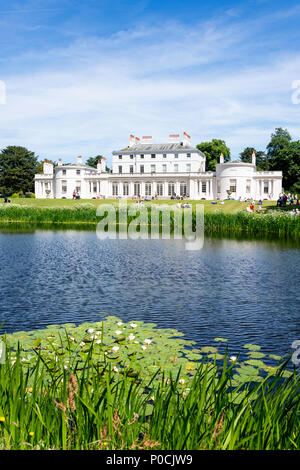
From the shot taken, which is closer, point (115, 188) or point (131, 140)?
point (115, 188)

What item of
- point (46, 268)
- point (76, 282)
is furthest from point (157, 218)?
point (76, 282)

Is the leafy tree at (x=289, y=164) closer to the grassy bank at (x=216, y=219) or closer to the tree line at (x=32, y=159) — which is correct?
the tree line at (x=32, y=159)

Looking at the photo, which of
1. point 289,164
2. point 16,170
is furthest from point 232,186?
point 16,170

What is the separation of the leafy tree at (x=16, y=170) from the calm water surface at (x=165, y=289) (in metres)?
72.7

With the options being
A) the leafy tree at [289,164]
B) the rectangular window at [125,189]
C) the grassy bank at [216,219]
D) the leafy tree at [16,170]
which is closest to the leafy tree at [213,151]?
the leafy tree at [289,164]

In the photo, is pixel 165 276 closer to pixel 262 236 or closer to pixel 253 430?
pixel 253 430

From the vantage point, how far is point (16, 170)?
312 feet

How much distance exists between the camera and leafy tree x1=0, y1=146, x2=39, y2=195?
95.2 metres

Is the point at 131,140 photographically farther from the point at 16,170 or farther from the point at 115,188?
the point at 16,170

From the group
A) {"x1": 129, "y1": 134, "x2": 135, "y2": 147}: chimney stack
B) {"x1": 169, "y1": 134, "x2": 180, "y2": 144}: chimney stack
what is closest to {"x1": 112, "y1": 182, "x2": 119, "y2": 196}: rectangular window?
{"x1": 129, "y1": 134, "x2": 135, "y2": 147}: chimney stack

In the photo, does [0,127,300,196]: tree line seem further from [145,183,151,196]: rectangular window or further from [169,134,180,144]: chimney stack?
[145,183,151,196]: rectangular window

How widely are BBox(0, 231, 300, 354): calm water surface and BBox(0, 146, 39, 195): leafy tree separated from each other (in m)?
72.7

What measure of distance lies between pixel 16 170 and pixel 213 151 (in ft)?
144
